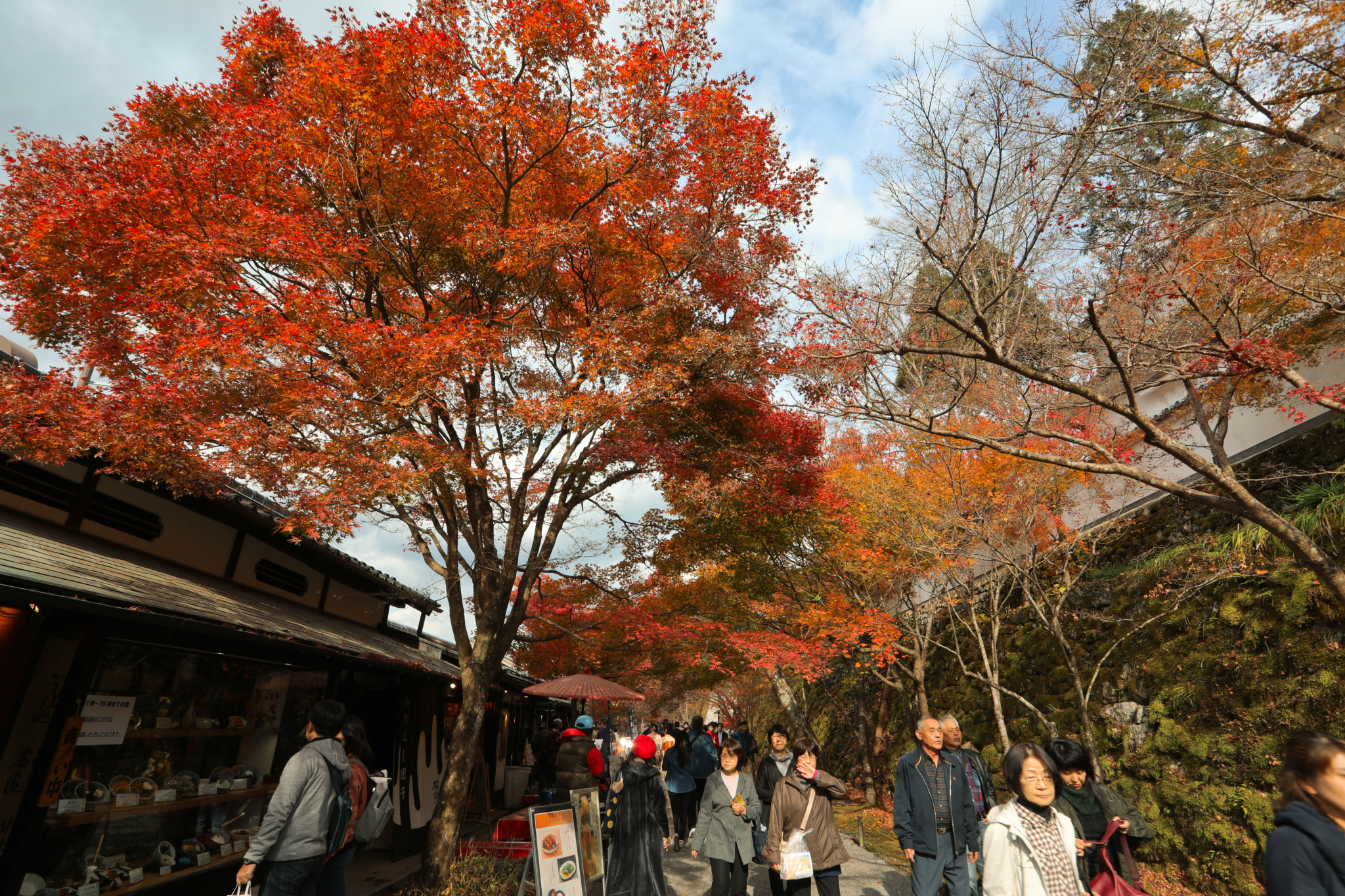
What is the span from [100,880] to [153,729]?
1382 mm

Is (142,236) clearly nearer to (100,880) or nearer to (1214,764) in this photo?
(100,880)

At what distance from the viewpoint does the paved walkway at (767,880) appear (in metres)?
8.31

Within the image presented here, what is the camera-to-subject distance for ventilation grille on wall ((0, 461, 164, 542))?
20.8ft

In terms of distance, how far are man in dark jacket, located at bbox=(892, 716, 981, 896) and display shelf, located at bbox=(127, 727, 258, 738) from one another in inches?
301

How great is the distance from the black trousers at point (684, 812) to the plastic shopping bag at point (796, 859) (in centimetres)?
527

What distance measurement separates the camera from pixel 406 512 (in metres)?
9.39

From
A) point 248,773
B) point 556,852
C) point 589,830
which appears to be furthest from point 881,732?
point 248,773

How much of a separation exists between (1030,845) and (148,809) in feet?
27.1

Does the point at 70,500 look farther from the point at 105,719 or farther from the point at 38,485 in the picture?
the point at 105,719

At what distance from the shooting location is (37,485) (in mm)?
6562

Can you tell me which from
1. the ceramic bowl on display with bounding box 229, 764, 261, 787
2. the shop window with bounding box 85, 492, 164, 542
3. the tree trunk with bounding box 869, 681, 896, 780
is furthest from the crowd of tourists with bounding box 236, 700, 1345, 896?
the tree trunk with bounding box 869, 681, 896, 780

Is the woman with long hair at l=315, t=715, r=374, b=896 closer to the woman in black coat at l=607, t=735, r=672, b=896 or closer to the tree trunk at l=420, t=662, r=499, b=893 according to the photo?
the woman in black coat at l=607, t=735, r=672, b=896

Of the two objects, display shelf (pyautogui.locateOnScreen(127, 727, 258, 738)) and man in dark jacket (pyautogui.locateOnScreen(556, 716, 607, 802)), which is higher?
display shelf (pyautogui.locateOnScreen(127, 727, 258, 738))

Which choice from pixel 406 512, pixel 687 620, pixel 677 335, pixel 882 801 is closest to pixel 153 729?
pixel 406 512
